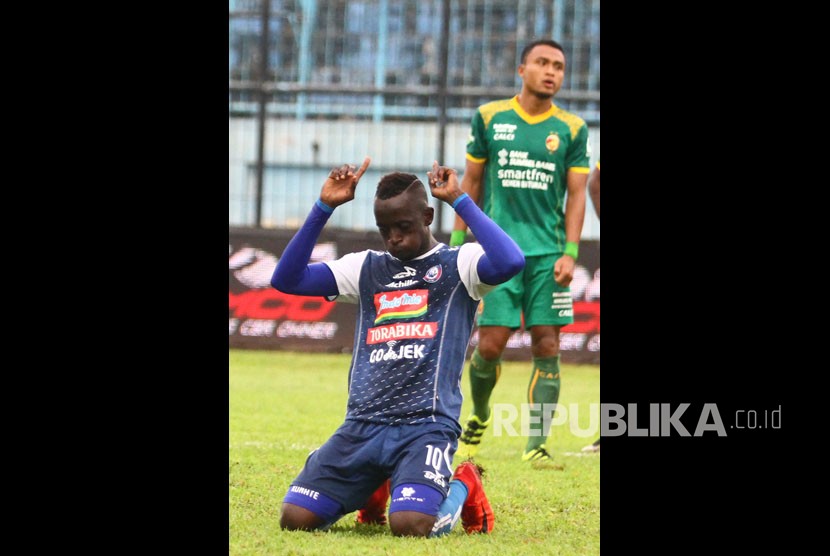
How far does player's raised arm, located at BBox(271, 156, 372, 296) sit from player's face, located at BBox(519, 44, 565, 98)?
2520mm

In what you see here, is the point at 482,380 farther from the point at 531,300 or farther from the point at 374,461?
the point at 374,461

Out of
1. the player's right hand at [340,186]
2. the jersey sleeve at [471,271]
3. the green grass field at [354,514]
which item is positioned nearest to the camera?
the green grass field at [354,514]

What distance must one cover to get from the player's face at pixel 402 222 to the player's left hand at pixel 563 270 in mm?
2347

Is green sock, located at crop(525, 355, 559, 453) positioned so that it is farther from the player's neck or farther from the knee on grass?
the knee on grass

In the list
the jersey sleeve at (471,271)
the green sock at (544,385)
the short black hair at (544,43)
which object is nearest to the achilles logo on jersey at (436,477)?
the jersey sleeve at (471,271)

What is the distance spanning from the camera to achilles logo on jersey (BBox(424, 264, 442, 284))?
5.29 metres

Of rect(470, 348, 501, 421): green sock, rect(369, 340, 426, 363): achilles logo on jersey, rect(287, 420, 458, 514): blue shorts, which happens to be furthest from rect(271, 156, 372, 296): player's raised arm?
rect(470, 348, 501, 421): green sock

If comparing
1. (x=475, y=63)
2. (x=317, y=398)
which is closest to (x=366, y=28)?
(x=475, y=63)

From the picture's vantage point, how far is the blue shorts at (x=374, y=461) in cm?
497

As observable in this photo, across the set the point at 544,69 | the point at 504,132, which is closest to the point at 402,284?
the point at 504,132

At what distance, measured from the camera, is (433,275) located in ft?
17.4

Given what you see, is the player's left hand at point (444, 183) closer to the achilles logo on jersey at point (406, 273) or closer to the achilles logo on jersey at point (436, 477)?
the achilles logo on jersey at point (406, 273)

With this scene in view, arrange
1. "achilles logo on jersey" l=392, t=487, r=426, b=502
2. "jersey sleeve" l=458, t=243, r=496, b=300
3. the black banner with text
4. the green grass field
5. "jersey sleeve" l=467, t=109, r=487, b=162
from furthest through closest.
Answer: the black banner with text
"jersey sleeve" l=467, t=109, r=487, b=162
"jersey sleeve" l=458, t=243, r=496, b=300
"achilles logo on jersey" l=392, t=487, r=426, b=502
the green grass field
